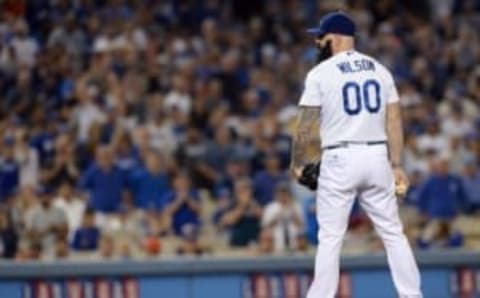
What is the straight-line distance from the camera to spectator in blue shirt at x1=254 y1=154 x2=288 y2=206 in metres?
18.0

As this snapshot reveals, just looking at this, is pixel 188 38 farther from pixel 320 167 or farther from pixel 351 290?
pixel 320 167

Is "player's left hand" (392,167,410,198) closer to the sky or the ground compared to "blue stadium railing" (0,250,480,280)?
closer to the sky

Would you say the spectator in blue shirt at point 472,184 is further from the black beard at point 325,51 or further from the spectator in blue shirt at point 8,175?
the black beard at point 325,51

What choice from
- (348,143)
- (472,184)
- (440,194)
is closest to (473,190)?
(472,184)

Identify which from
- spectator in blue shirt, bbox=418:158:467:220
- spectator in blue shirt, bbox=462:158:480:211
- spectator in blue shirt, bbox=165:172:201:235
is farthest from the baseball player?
spectator in blue shirt, bbox=462:158:480:211

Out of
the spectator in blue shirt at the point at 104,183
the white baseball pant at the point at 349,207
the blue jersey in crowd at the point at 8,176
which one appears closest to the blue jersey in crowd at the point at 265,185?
the spectator in blue shirt at the point at 104,183

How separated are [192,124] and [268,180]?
6.12ft

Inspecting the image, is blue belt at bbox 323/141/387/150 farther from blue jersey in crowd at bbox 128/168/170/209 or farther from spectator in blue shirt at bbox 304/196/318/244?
blue jersey in crowd at bbox 128/168/170/209

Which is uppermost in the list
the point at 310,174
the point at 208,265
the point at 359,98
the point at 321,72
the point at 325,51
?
the point at 325,51

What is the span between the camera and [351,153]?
33.6 feet

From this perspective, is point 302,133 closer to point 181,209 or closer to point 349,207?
point 349,207

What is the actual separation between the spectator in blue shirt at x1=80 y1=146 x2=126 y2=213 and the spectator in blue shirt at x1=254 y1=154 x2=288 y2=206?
4.79 feet

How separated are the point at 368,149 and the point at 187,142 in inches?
355

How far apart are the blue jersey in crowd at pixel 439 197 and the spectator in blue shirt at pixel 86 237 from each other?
356 centimetres
